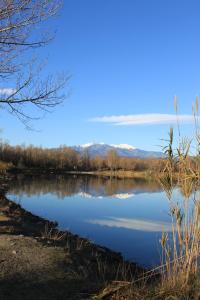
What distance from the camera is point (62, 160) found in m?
92.7

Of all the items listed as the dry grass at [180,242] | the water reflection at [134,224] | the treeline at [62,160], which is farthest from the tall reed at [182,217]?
the treeline at [62,160]

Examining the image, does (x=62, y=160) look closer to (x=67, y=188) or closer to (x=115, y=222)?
(x=67, y=188)

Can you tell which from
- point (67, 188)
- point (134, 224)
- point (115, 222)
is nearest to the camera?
point (134, 224)

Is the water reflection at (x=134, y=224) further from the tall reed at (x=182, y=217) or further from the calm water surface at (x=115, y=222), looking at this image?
the tall reed at (x=182, y=217)

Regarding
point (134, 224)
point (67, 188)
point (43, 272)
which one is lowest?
point (134, 224)

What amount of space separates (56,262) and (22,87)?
470 centimetres

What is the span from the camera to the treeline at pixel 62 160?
271 ft

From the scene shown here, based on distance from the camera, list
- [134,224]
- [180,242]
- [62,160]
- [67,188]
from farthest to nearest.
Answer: [62,160]
[67,188]
[134,224]
[180,242]

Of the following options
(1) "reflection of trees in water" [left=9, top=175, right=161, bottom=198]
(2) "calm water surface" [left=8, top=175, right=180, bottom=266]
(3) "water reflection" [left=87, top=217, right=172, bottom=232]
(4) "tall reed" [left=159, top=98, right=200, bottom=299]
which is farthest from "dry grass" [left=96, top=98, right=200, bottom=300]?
(1) "reflection of trees in water" [left=9, top=175, right=161, bottom=198]

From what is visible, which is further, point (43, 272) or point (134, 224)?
point (134, 224)

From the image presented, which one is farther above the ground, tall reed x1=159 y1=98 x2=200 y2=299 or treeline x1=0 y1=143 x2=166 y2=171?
treeline x1=0 y1=143 x2=166 y2=171

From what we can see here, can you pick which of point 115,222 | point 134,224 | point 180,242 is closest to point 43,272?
point 180,242

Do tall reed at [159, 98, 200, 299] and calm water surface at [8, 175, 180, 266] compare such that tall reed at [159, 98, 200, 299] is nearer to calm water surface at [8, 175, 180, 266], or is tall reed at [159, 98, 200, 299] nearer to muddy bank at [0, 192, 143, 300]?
muddy bank at [0, 192, 143, 300]

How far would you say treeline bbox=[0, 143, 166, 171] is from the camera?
82625 millimetres
